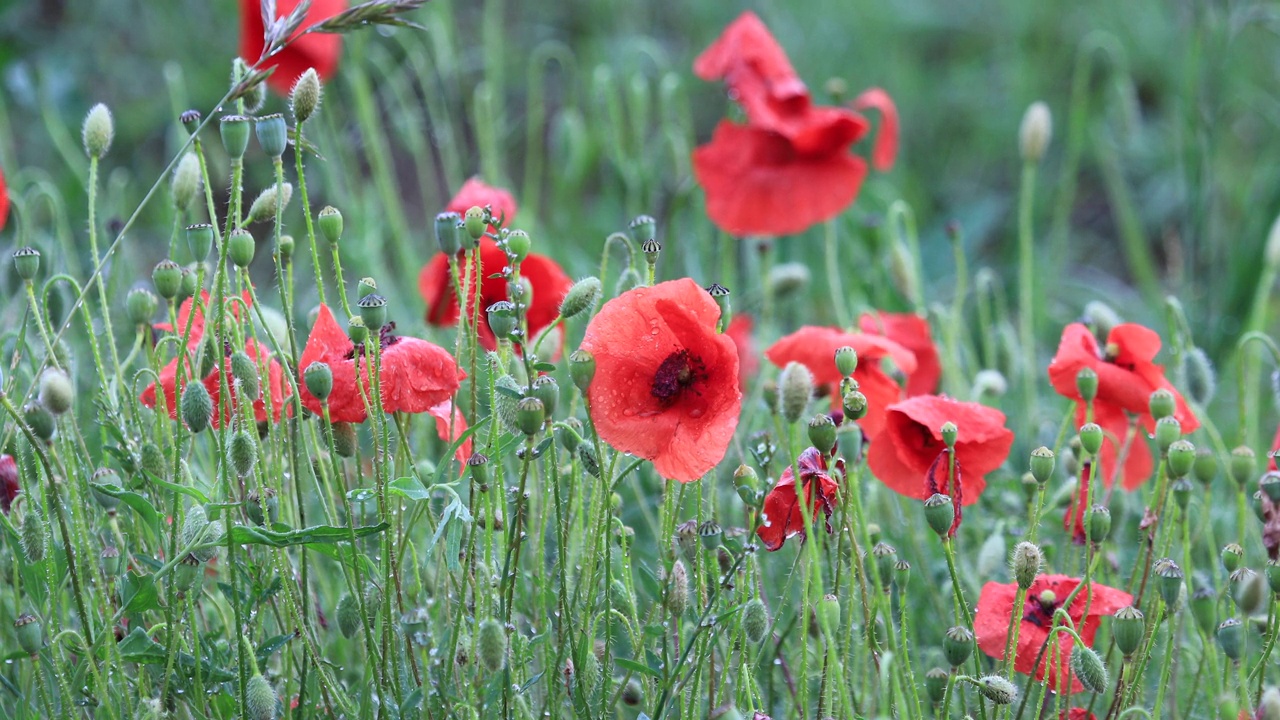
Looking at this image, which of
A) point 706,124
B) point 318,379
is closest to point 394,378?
point 318,379

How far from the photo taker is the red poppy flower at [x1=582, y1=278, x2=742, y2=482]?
3.06 feet

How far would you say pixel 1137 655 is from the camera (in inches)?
40.1

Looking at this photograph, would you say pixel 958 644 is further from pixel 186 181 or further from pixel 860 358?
pixel 186 181

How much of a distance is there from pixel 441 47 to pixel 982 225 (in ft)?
3.60

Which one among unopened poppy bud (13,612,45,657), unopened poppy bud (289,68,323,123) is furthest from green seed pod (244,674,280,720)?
unopened poppy bud (289,68,323,123)

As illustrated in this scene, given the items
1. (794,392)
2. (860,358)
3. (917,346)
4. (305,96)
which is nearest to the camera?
(794,392)

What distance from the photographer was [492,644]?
31.9 inches

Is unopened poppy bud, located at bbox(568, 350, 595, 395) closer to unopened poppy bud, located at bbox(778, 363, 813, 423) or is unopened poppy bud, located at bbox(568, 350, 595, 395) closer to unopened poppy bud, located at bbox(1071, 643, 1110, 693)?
unopened poppy bud, located at bbox(778, 363, 813, 423)

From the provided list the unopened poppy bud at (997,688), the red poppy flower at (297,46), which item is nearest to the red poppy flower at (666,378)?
the unopened poppy bud at (997,688)

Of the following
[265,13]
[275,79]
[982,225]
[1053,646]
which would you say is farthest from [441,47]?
[1053,646]

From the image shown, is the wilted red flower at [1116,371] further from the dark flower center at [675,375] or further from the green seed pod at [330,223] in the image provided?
the green seed pod at [330,223]

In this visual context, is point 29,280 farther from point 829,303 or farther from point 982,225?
point 982,225

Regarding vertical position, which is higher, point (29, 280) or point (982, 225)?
point (982, 225)

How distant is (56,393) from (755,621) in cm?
46
